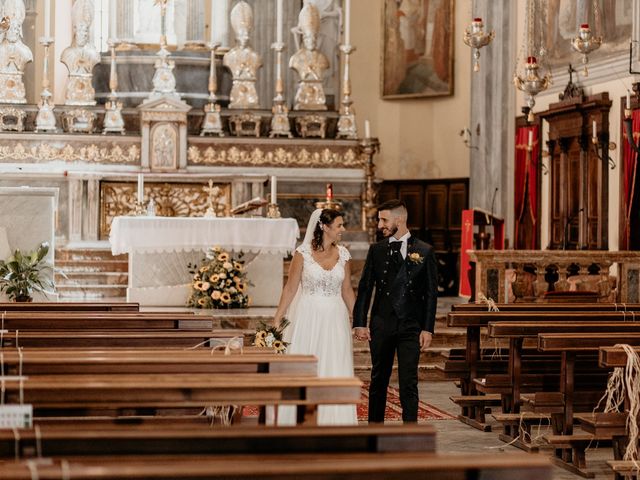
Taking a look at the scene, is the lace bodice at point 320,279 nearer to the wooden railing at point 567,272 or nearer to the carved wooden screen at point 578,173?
the wooden railing at point 567,272

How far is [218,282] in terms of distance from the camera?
13352 mm

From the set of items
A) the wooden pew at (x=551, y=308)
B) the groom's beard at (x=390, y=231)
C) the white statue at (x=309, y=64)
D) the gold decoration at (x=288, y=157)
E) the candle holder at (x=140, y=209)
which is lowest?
the wooden pew at (x=551, y=308)

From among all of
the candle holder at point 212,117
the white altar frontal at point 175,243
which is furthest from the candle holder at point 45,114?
the white altar frontal at point 175,243

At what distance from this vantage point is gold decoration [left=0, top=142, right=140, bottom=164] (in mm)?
15891

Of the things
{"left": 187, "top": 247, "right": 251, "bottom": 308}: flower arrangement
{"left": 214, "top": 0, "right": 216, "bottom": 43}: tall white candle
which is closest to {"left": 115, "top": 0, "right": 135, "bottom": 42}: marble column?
{"left": 214, "top": 0, "right": 216, "bottom": 43}: tall white candle

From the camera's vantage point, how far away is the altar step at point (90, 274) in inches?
571

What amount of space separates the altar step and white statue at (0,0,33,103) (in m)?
2.55

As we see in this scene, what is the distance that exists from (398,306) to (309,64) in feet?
31.0

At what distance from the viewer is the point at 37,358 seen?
16.6 ft

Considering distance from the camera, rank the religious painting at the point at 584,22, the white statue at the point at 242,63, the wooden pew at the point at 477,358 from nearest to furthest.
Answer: the wooden pew at the point at 477,358 → the religious painting at the point at 584,22 → the white statue at the point at 242,63

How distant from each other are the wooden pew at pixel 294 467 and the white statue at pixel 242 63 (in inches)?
531

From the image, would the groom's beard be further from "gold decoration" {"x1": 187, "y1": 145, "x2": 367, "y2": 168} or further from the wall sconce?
the wall sconce

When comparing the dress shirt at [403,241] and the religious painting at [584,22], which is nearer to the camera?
the dress shirt at [403,241]

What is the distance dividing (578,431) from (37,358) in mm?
4722
